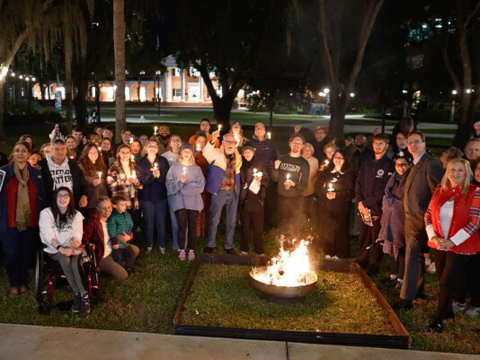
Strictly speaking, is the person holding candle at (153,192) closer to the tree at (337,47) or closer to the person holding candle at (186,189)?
the person holding candle at (186,189)

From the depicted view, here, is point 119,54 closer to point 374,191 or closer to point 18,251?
point 18,251

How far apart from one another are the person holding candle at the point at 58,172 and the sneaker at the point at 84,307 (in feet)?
4.86

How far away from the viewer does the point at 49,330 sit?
529 centimetres

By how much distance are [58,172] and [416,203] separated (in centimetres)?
456

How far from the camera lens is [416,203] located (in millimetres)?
5836

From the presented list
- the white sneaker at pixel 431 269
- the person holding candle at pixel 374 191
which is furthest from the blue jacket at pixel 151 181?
the white sneaker at pixel 431 269

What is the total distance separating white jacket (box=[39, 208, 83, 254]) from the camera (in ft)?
19.1

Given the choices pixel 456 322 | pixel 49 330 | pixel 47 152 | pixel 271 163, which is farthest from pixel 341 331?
pixel 47 152

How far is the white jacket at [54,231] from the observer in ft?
19.1

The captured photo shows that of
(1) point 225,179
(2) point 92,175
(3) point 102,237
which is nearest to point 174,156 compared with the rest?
(1) point 225,179

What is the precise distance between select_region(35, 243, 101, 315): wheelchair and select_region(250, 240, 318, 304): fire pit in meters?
1.91

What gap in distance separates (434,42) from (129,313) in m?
21.2

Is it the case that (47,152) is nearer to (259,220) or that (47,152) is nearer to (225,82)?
(259,220)

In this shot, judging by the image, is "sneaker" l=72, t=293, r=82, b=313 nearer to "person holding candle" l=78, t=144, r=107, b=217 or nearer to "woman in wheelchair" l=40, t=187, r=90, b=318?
"woman in wheelchair" l=40, t=187, r=90, b=318
